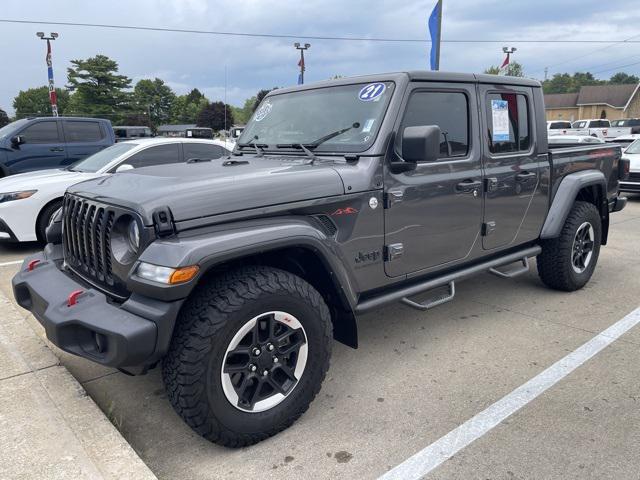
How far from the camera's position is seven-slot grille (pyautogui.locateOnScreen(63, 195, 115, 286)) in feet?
8.41

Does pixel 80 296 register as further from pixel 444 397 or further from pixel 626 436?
pixel 626 436

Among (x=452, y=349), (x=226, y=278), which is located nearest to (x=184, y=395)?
(x=226, y=278)

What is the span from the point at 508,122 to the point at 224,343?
9.67 feet

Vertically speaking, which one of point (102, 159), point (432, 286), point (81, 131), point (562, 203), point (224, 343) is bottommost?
point (432, 286)

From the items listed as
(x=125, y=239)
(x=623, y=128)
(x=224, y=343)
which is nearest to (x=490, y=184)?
(x=224, y=343)

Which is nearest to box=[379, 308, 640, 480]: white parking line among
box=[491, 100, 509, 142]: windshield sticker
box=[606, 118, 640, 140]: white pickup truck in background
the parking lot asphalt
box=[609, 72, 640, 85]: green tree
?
the parking lot asphalt

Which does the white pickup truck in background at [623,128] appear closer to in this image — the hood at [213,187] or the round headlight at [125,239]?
the hood at [213,187]

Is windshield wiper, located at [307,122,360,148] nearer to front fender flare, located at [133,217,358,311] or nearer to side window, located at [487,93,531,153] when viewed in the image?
front fender flare, located at [133,217,358,311]

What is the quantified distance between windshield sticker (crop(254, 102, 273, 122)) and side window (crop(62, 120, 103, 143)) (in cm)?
719

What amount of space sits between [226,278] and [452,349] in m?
2.05

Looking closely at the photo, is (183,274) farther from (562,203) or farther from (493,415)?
(562,203)

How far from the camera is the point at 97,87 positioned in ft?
203

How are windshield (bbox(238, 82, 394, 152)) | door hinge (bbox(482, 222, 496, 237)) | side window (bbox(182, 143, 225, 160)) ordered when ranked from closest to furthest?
windshield (bbox(238, 82, 394, 152))
door hinge (bbox(482, 222, 496, 237))
side window (bbox(182, 143, 225, 160))

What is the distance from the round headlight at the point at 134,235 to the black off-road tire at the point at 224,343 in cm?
35
